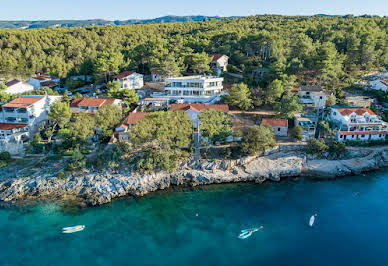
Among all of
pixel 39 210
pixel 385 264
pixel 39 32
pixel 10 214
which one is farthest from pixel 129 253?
pixel 39 32

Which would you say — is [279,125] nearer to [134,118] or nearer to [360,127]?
[360,127]

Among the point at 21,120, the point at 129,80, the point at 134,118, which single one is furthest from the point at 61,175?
the point at 129,80

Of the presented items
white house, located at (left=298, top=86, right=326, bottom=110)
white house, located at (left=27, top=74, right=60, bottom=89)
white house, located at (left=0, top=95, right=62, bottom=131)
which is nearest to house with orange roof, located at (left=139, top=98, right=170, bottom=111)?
white house, located at (left=0, top=95, right=62, bottom=131)

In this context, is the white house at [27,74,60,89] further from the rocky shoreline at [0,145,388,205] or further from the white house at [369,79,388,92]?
the white house at [369,79,388,92]

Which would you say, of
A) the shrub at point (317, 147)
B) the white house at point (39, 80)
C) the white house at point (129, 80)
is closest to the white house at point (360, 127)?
the shrub at point (317, 147)

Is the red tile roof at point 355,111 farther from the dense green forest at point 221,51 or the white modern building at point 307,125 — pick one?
the dense green forest at point 221,51

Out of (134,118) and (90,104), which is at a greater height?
(90,104)
